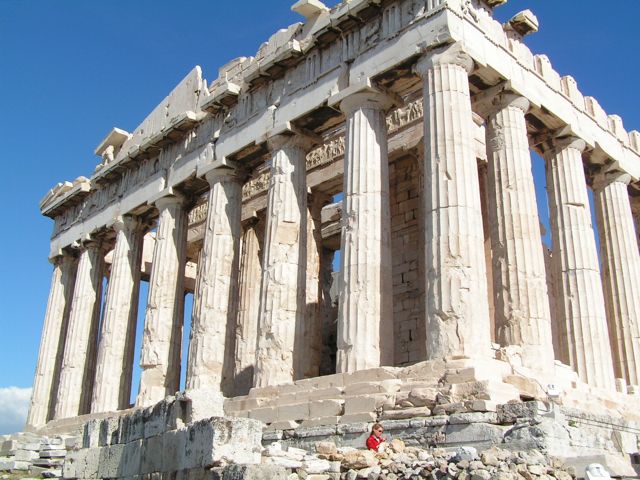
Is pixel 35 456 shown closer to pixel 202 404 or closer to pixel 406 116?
pixel 202 404

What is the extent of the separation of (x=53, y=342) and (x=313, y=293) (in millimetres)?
11886

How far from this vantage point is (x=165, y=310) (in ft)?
74.7

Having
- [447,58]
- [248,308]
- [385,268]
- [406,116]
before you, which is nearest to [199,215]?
[248,308]

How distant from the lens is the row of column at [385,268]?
15438mm

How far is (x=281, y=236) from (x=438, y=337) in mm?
5940

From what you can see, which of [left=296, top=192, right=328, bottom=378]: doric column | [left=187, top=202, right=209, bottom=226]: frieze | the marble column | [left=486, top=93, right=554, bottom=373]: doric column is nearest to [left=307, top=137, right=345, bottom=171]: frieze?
[left=296, top=192, right=328, bottom=378]: doric column

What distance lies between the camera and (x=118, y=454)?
11305 mm

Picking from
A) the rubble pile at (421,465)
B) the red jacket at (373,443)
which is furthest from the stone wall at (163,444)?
the red jacket at (373,443)

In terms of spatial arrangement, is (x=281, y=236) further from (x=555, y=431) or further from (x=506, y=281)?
(x=555, y=431)

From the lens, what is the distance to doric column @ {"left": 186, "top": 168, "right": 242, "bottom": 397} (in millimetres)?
20234

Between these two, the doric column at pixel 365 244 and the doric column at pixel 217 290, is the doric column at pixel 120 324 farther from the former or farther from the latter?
the doric column at pixel 365 244

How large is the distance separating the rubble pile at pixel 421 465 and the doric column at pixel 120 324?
14.2m

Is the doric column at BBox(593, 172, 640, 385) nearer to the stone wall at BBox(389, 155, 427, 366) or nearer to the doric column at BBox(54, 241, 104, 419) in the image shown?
the stone wall at BBox(389, 155, 427, 366)

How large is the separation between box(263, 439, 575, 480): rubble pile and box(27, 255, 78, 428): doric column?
1978 cm
